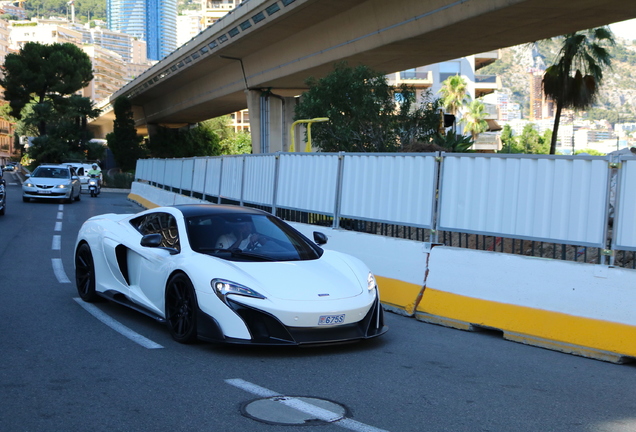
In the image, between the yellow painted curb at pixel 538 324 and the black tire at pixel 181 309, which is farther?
the yellow painted curb at pixel 538 324

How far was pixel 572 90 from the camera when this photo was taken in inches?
1448

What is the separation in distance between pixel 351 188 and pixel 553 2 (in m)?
10.4

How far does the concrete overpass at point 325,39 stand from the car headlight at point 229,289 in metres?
14.3


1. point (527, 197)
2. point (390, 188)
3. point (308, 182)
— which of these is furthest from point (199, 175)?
point (527, 197)

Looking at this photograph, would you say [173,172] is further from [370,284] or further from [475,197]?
[370,284]

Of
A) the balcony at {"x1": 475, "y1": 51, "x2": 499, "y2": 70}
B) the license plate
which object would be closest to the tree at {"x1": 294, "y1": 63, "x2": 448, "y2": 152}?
the license plate

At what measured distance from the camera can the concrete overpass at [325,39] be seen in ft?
64.6

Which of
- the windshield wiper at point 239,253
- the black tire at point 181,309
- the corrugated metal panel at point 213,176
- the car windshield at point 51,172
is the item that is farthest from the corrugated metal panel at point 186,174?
the black tire at point 181,309

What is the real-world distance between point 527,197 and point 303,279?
280 centimetres

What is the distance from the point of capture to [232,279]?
253 inches

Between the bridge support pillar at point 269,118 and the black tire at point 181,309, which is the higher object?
the bridge support pillar at point 269,118

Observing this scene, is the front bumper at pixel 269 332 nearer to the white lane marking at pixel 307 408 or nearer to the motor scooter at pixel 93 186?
the white lane marking at pixel 307 408

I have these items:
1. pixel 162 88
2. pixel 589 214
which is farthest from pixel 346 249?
pixel 162 88

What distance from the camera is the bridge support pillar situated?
3916 cm
